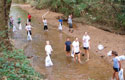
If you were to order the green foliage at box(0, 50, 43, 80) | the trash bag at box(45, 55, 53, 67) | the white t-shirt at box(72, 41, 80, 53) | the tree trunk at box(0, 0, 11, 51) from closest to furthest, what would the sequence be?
the green foliage at box(0, 50, 43, 80) → the tree trunk at box(0, 0, 11, 51) → the trash bag at box(45, 55, 53, 67) → the white t-shirt at box(72, 41, 80, 53)

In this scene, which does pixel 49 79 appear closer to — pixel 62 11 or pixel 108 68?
pixel 108 68

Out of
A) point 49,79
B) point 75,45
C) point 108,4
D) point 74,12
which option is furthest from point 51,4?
point 49,79

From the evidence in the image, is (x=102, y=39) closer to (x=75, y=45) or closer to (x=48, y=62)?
(x=75, y=45)

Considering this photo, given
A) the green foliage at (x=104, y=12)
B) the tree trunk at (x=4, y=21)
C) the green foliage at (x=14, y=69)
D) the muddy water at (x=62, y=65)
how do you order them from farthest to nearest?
the green foliage at (x=104, y=12)
the tree trunk at (x=4, y=21)
the muddy water at (x=62, y=65)
the green foliage at (x=14, y=69)

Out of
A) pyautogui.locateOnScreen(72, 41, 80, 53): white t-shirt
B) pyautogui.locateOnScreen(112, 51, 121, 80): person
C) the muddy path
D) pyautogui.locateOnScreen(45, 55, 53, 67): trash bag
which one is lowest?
the muddy path

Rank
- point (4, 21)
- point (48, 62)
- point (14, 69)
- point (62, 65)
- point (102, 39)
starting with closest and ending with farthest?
point (14, 69) → point (4, 21) → point (48, 62) → point (62, 65) → point (102, 39)

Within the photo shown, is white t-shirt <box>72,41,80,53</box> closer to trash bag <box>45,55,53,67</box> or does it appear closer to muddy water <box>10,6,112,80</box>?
muddy water <box>10,6,112,80</box>

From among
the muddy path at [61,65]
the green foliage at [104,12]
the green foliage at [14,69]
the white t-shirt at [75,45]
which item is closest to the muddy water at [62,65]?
the muddy path at [61,65]

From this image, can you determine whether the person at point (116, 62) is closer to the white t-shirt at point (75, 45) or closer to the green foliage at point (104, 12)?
the white t-shirt at point (75, 45)

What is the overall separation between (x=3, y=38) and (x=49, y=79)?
3.63m

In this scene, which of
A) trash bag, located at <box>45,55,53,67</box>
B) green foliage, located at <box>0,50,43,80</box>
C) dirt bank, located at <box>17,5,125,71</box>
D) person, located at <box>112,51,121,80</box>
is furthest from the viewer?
dirt bank, located at <box>17,5,125,71</box>

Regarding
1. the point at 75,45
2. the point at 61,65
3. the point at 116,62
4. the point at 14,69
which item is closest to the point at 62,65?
the point at 61,65

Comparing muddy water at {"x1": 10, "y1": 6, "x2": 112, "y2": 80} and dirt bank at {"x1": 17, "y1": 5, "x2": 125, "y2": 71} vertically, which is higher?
muddy water at {"x1": 10, "y1": 6, "x2": 112, "y2": 80}

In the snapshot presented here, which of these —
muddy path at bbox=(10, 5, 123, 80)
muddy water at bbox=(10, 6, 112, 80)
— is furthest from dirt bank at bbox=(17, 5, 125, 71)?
muddy water at bbox=(10, 6, 112, 80)
